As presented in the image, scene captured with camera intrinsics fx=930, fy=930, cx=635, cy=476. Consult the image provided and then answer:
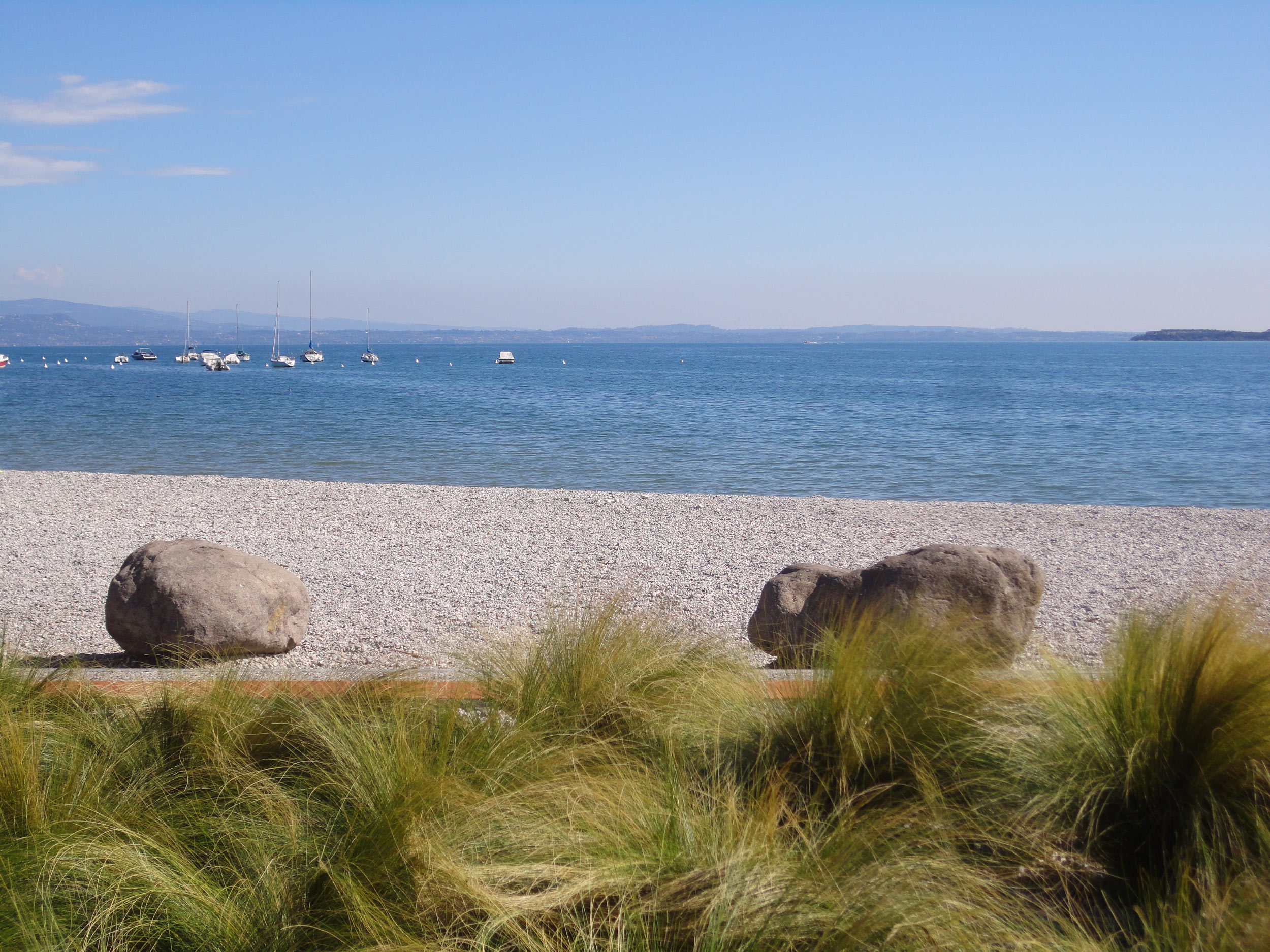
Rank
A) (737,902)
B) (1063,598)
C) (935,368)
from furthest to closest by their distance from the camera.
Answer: (935,368), (1063,598), (737,902)

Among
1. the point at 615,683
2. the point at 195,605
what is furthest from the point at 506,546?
the point at 615,683

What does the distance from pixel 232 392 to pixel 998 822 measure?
55.5 meters

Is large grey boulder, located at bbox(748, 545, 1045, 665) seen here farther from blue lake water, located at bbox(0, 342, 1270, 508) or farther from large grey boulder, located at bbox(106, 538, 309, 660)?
blue lake water, located at bbox(0, 342, 1270, 508)

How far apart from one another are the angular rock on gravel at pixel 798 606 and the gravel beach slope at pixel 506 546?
2.09ft

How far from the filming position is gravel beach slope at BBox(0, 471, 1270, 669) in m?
7.18

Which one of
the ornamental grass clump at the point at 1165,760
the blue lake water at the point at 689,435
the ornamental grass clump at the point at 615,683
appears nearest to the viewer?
A: the ornamental grass clump at the point at 1165,760

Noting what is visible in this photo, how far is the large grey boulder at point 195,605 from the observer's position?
548 cm

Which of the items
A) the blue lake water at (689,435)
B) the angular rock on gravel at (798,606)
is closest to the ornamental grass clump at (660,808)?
the angular rock on gravel at (798,606)

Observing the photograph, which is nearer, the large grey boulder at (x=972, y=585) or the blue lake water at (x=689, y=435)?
the large grey boulder at (x=972, y=585)

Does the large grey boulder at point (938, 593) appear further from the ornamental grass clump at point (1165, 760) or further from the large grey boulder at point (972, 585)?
the ornamental grass clump at point (1165, 760)

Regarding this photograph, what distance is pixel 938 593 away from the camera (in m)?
5.34

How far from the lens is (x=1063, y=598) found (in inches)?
323

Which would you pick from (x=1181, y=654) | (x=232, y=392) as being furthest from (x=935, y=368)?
(x=1181, y=654)

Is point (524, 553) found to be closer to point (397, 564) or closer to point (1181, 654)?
point (397, 564)
